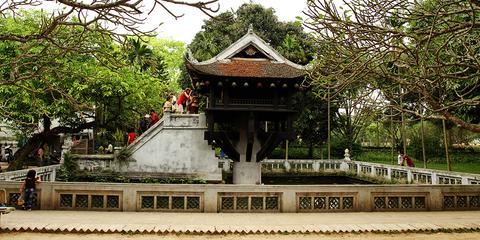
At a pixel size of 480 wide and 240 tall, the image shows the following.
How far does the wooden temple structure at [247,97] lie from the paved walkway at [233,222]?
9599 millimetres

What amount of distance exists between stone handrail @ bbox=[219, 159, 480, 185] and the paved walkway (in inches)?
264

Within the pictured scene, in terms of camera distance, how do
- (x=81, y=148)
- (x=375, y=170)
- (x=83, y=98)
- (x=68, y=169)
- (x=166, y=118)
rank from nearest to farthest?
(x=68, y=169) < (x=166, y=118) < (x=83, y=98) < (x=81, y=148) < (x=375, y=170)

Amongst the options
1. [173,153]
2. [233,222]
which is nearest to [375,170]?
[173,153]

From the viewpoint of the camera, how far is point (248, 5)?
108 feet

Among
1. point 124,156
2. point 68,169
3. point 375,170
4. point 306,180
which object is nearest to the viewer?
point 68,169

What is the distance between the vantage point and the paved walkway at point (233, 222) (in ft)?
22.1

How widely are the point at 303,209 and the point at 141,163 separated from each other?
38.1 feet

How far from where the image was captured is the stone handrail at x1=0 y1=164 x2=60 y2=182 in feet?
37.0

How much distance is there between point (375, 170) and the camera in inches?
912

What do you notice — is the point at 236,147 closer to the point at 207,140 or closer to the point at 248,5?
the point at 207,140

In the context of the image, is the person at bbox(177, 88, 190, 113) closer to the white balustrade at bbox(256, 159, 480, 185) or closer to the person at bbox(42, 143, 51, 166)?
the person at bbox(42, 143, 51, 166)

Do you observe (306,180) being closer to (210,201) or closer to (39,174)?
(39,174)

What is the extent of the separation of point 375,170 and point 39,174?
1924 cm

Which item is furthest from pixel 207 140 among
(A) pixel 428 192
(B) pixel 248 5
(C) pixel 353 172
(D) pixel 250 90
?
(B) pixel 248 5
